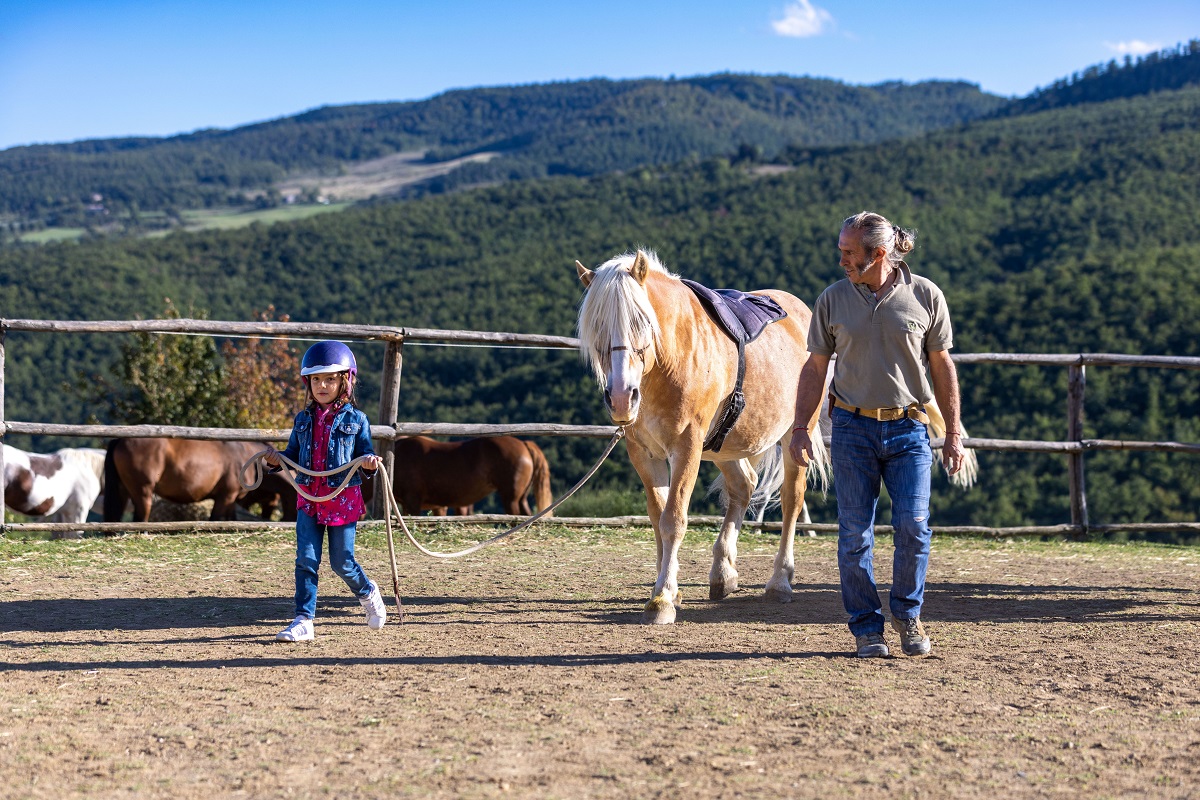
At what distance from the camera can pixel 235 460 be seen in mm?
9164

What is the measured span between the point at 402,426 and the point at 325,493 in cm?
306

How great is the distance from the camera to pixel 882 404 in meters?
3.89

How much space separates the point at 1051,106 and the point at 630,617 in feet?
347

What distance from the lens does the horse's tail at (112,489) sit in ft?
27.3

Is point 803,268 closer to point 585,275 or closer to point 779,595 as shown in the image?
point 779,595

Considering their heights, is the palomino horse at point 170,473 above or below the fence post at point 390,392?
below

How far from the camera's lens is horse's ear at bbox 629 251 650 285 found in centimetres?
448

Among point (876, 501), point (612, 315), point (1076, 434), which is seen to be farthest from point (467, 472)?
point (876, 501)

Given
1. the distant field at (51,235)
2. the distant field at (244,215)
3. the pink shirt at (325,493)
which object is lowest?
the pink shirt at (325,493)

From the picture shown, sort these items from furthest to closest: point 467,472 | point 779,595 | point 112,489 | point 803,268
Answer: point 803,268
point 467,472
point 112,489
point 779,595

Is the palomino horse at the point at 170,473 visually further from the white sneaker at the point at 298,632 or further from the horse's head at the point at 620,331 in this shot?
the horse's head at the point at 620,331

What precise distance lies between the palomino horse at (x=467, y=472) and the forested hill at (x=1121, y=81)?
95435 mm

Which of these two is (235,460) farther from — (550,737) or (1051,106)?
(1051,106)

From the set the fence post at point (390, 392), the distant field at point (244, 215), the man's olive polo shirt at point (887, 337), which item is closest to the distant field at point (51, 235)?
the distant field at point (244, 215)
